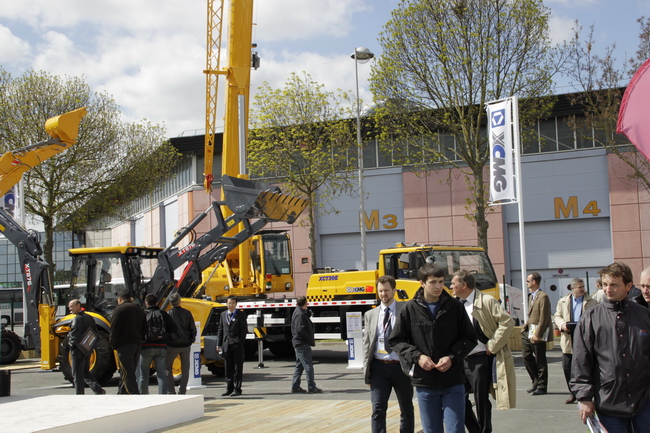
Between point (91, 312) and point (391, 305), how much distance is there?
9943mm

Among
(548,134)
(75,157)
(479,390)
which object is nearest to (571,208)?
(548,134)

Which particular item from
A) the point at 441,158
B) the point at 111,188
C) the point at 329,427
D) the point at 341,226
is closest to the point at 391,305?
the point at 329,427

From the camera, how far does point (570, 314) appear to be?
10.7 meters

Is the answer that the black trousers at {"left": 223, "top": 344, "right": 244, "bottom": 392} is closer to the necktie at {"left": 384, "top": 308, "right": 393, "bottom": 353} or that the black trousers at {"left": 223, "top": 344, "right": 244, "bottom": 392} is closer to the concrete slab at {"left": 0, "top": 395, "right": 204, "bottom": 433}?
the concrete slab at {"left": 0, "top": 395, "right": 204, "bottom": 433}

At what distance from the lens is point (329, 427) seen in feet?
28.5

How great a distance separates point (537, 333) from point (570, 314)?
0.66m

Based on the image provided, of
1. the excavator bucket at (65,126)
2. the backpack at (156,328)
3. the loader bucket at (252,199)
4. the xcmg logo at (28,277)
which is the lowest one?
the backpack at (156,328)

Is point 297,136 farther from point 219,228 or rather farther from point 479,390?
point 479,390

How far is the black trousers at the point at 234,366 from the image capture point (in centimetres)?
1251

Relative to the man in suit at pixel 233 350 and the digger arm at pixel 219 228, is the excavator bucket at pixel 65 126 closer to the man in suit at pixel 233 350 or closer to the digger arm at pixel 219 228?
the digger arm at pixel 219 228

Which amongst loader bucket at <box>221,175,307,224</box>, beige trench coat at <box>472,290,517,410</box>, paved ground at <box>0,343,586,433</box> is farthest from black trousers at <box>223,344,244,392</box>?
beige trench coat at <box>472,290,517,410</box>

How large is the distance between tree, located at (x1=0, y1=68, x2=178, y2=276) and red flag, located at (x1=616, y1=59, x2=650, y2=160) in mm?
26805

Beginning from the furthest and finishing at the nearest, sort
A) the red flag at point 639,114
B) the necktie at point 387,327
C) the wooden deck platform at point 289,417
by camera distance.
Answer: the wooden deck platform at point 289,417 < the necktie at point 387,327 < the red flag at point 639,114

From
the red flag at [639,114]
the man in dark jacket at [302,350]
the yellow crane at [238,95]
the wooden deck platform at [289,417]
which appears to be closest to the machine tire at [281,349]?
the yellow crane at [238,95]
